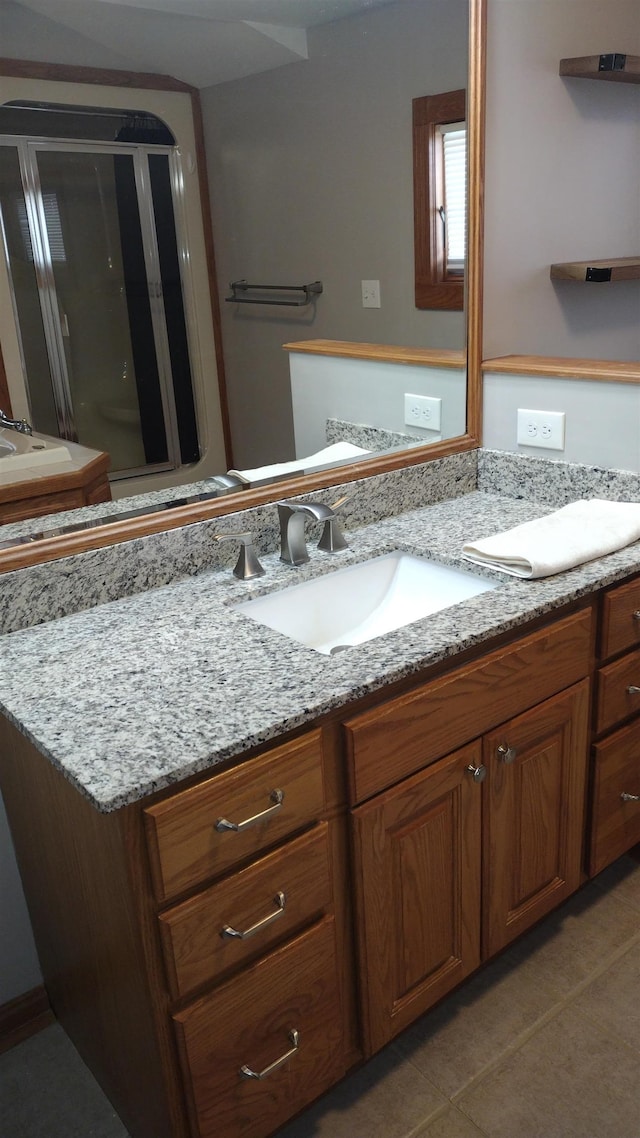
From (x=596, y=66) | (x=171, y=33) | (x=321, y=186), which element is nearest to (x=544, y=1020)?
(x=321, y=186)

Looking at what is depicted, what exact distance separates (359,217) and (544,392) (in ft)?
1.88

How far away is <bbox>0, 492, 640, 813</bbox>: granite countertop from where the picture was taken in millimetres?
1110

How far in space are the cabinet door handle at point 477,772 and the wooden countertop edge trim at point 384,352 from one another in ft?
2.83

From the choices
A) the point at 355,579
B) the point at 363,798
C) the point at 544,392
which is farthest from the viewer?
the point at 544,392

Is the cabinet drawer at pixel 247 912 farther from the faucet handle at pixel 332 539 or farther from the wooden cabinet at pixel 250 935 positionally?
the faucet handle at pixel 332 539

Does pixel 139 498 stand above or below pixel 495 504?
above

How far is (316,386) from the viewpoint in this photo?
181 centimetres

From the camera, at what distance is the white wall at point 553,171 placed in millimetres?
1977

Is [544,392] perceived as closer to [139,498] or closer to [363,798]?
[139,498]

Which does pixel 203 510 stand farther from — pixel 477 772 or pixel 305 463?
pixel 477 772

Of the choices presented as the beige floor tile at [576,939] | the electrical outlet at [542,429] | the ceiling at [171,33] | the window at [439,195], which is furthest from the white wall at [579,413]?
the beige floor tile at [576,939]

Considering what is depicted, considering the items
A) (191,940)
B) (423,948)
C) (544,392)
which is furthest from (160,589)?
(544,392)

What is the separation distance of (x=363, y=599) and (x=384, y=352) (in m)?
0.55

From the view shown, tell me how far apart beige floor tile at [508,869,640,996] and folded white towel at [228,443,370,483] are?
3.62 feet
